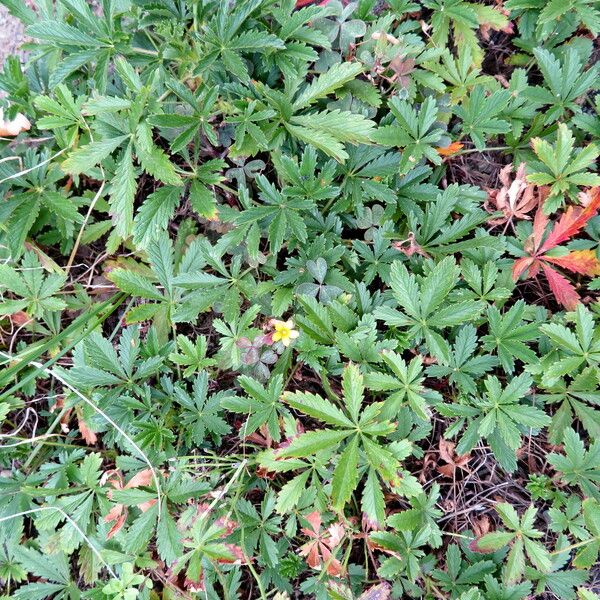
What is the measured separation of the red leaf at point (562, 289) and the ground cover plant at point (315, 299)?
1.0 inches

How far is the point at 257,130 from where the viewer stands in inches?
89.7

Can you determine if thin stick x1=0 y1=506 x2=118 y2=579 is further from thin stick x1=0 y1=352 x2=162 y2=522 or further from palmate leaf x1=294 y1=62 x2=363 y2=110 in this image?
palmate leaf x1=294 y1=62 x2=363 y2=110

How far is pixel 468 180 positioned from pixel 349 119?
0.76 metres

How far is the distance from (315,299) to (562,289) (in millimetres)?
1061

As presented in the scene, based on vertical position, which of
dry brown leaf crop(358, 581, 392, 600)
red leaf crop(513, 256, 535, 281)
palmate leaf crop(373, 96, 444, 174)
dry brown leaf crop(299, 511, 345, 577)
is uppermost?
palmate leaf crop(373, 96, 444, 174)

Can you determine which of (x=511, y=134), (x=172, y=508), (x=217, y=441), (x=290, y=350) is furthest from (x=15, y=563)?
(x=511, y=134)

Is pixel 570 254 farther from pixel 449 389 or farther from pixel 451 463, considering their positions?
pixel 451 463

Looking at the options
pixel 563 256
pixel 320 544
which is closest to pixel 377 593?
pixel 320 544

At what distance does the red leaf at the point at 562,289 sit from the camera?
239 cm

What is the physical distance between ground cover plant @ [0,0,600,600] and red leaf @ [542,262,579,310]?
3 cm

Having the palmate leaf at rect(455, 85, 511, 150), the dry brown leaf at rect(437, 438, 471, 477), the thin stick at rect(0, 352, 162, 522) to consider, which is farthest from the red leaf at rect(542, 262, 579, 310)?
the thin stick at rect(0, 352, 162, 522)

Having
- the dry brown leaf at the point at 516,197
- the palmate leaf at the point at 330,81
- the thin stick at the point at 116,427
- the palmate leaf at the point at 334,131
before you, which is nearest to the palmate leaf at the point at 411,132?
the palmate leaf at the point at 334,131

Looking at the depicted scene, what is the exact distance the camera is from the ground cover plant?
7.34 ft

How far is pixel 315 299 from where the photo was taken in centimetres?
234
